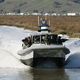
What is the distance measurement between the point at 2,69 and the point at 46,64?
3.32 metres

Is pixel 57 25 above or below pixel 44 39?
below

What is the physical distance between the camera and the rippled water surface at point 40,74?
97.3 feet

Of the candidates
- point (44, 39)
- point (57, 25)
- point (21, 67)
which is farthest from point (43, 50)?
point (57, 25)

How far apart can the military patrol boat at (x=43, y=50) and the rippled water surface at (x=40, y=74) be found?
3.04ft

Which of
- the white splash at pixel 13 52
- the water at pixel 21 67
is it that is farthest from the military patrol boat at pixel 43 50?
the white splash at pixel 13 52

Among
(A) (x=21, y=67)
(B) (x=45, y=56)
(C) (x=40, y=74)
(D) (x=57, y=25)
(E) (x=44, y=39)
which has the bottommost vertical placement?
(D) (x=57, y=25)

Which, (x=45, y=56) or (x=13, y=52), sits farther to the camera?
(x=13, y=52)

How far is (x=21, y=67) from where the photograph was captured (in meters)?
35.0

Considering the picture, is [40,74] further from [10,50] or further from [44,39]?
[10,50]

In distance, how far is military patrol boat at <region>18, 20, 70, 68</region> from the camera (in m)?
32.7

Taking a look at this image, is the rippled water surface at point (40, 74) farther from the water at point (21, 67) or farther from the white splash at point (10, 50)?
the white splash at point (10, 50)

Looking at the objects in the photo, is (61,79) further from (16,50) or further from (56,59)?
(16,50)

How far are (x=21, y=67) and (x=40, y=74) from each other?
12.1 feet

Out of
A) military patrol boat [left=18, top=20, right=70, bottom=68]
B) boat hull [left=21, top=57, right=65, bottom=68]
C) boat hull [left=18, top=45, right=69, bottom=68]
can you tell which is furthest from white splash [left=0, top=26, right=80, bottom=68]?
military patrol boat [left=18, top=20, right=70, bottom=68]
